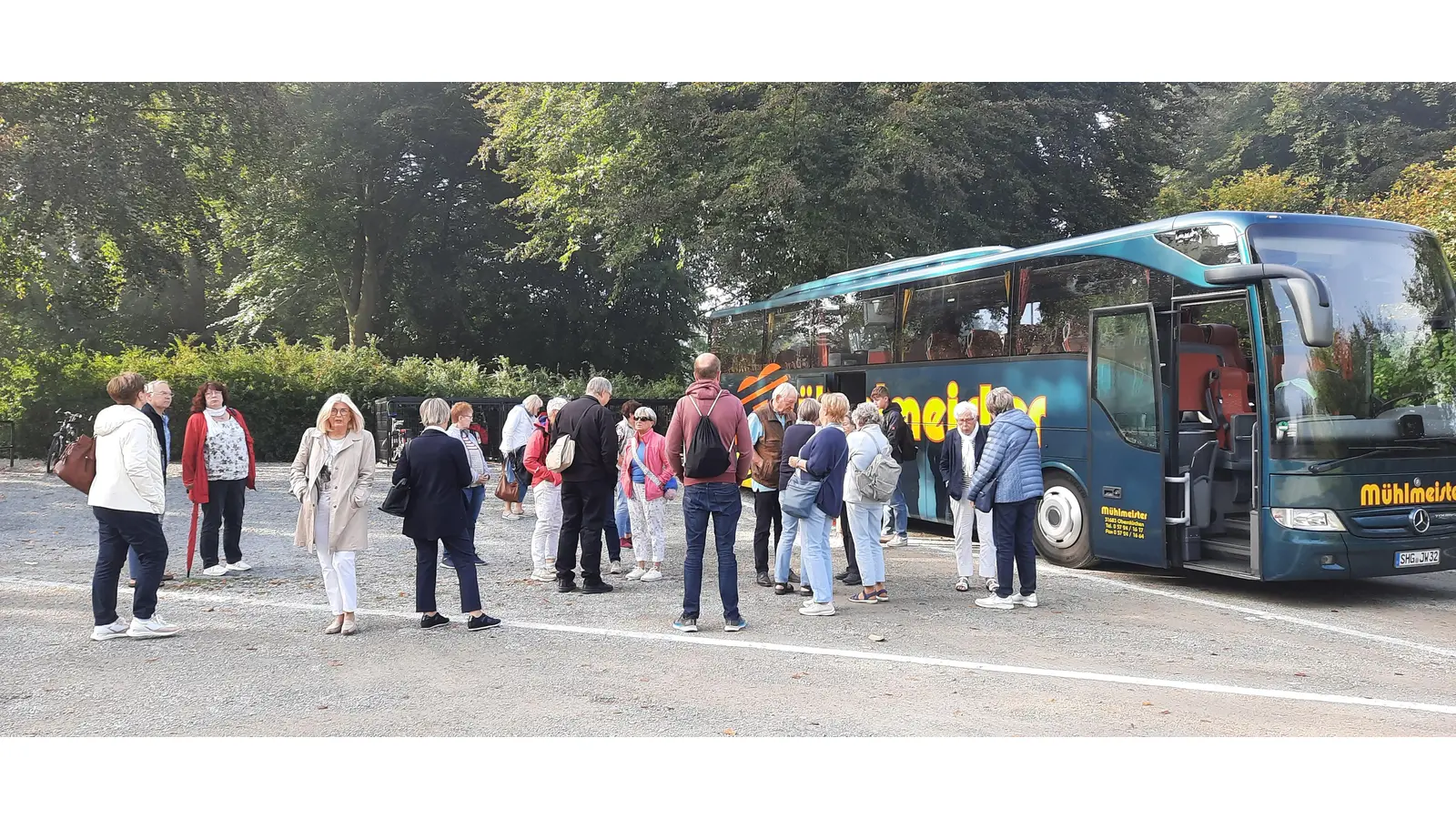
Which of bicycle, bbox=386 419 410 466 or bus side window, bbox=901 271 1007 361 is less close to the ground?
bus side window, bbox=901 271 1007 361

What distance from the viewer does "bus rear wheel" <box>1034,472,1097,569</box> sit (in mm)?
10812

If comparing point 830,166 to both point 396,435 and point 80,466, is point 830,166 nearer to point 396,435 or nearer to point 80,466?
point 396,435

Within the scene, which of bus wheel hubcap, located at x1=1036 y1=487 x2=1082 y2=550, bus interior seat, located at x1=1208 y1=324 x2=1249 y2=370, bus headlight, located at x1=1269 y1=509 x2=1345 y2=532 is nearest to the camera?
bus headlight, located at x1=1269 y1=509 x2=1345 y2=532

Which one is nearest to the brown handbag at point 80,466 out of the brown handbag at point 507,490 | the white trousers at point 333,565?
the white trousers at point 333,565

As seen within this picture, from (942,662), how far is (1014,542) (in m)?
2.06

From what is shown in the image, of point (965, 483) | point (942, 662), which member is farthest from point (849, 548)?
point (942, 662)

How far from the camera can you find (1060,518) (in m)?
11.1

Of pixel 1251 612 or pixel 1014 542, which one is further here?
pixel 1251 612

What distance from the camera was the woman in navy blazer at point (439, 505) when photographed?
7578 millimetres

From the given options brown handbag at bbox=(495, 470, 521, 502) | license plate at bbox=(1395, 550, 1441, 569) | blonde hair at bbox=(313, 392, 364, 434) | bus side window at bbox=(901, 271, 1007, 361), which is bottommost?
license plate at bbox=(1395, 550, 1441, 569)

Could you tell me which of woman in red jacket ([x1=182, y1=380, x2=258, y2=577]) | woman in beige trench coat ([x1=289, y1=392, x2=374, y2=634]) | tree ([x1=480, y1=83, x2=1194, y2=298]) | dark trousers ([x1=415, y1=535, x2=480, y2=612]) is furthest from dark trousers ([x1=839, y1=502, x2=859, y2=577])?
tree ([x1=480, y1=83, x2=1194, y2=298])

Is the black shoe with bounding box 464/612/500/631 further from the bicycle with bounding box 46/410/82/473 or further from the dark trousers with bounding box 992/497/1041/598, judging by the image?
the bicycle with bounding box 46/410/82/473

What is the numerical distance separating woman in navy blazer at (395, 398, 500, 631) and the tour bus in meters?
6.12

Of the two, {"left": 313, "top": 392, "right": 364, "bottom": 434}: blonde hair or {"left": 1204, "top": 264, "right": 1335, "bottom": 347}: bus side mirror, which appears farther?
{"left": 1204, "top": 264, "right": 1335, "bottom": 347}: bus side mirror
